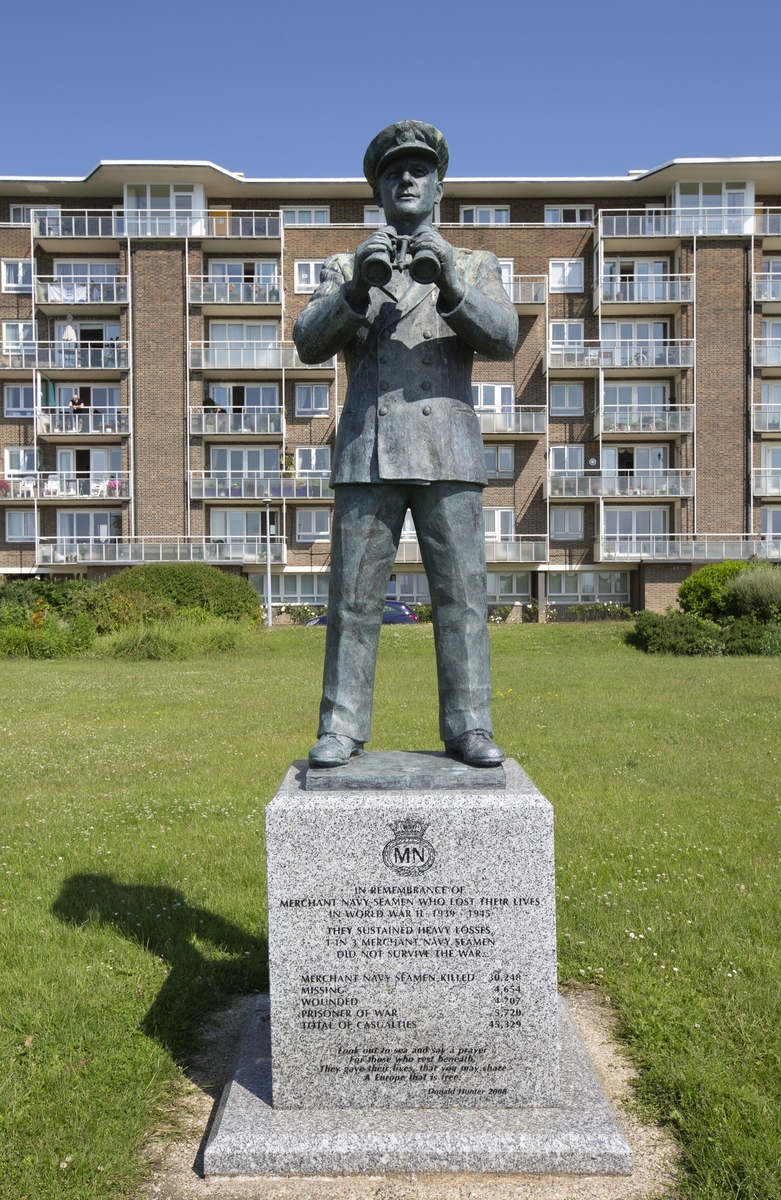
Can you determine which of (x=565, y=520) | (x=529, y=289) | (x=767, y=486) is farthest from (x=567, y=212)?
(x=767, y=486)

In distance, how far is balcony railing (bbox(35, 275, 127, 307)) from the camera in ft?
143

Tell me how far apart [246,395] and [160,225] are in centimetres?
828

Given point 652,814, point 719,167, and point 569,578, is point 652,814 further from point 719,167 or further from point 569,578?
point 719,167

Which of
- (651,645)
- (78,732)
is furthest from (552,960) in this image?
(651,645)

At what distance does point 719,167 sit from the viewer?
145ft

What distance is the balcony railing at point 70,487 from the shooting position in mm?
43312

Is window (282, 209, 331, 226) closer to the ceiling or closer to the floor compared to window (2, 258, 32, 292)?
closer to the ceiling

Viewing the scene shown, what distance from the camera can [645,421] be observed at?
43781 millimetres

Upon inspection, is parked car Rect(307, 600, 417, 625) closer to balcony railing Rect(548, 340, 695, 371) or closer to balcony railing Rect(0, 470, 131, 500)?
balcony railing Rect(0, 470, 131, 500)

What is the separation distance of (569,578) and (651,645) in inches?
838

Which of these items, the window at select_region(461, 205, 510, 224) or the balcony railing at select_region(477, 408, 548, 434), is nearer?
the balcony railing at select_region(477, 408, 548, 434)

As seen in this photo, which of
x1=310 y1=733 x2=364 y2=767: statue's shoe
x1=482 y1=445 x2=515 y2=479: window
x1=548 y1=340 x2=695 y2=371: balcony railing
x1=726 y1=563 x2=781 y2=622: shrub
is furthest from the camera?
x1=482 y1=445 x2=515 y2=479: window

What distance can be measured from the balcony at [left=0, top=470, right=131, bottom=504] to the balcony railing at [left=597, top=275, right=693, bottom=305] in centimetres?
2306

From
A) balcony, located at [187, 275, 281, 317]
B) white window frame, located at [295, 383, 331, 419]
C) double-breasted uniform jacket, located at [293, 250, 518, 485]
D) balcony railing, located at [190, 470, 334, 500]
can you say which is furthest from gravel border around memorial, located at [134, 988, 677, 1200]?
balcony, located at [187, 275, 281, 317]
